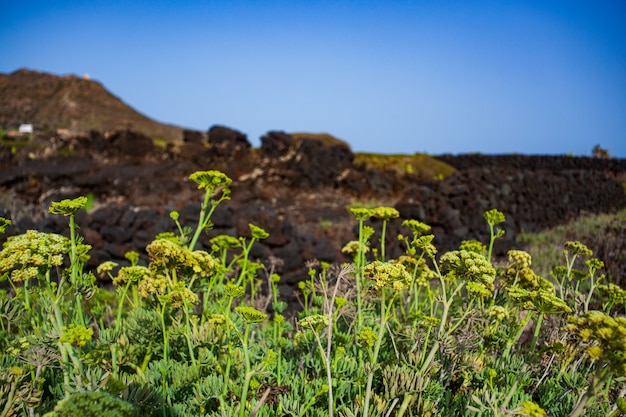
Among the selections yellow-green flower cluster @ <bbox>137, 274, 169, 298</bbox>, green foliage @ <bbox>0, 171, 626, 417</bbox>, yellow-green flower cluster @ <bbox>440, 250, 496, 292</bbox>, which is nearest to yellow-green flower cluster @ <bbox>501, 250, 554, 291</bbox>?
green foliage @ <bbox>0, 171, 626, 417</bbox>

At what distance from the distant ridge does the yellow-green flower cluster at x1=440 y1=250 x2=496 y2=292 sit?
56818 mm

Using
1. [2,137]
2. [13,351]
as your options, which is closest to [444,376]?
[13,351]

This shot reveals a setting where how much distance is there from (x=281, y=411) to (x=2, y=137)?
44.3 metres

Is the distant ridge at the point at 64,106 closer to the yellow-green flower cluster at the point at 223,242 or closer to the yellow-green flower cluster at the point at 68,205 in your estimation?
the yellow-green flower cluster at the point at 223,242

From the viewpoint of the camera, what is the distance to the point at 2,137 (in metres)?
38.5

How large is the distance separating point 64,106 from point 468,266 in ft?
240

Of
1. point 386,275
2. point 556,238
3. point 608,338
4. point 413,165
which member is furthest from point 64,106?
point 608,338

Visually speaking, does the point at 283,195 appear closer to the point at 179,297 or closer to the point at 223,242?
the point at 223,242

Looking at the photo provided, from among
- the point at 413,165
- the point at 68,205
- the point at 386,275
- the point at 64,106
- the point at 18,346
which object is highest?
the point at 64,106

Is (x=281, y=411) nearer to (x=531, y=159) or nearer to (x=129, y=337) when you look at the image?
(x=129, y=337)

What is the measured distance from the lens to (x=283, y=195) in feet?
59.8

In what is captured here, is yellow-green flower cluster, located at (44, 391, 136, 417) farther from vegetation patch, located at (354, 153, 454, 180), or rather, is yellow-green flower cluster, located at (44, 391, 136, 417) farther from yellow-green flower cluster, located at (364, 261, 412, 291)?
vegetation patch, located at (354, 153, 454, 180)

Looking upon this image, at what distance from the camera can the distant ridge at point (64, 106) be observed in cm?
5966

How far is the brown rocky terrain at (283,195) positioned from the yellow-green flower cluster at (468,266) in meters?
3.19
